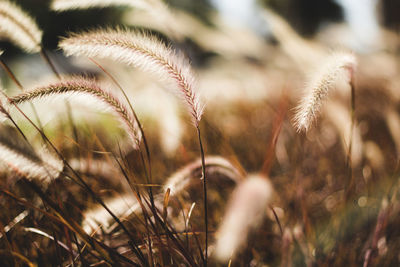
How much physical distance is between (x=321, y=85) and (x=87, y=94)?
25.1 inches

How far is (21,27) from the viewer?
105cm

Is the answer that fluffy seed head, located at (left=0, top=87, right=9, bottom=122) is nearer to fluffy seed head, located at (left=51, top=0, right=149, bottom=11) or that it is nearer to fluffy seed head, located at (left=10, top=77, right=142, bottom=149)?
fluffy seed head, located at (left=10, top=77, right=142, bottom=149)

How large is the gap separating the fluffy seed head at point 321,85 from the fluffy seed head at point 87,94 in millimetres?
443

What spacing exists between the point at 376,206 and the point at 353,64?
801mm

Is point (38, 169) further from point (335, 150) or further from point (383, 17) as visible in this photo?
point (383, 17)

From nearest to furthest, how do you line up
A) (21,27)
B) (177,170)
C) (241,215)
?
(241,215) → (21,27) → (177,170)

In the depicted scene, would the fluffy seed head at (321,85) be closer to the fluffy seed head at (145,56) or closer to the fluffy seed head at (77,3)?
the fluffy seed head at (145,56)

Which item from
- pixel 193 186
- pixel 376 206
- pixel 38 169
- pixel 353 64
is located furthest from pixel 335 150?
pixel 38 169

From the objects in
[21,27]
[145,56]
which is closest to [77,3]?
[21,27]

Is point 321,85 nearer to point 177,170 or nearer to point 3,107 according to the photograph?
point 3,107

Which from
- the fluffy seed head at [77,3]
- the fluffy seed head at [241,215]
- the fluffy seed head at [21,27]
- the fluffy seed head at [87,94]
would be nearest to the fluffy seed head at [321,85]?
the fluffy seed head at [241,215]

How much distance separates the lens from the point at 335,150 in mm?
2324

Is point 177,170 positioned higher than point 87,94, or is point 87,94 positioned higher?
point 87,94

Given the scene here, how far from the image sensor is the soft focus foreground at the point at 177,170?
79 cm
